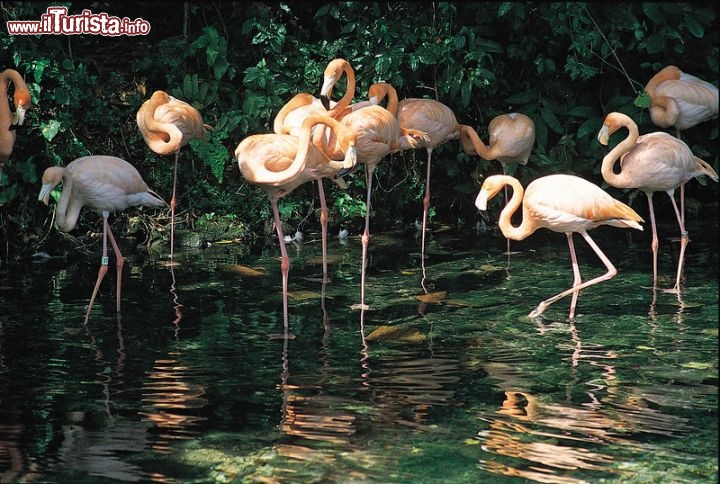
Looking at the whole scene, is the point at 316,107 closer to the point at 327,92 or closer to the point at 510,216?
the point at 327,92

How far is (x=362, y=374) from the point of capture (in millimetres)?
4613

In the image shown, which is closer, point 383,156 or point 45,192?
point 45,192

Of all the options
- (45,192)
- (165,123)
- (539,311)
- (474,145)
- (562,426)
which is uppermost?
(165,123)

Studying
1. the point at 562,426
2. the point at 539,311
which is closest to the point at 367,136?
the point at 539,311

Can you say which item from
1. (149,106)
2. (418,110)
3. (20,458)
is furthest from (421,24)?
(20,458)

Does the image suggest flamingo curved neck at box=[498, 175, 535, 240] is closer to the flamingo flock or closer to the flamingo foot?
the flamingo flock

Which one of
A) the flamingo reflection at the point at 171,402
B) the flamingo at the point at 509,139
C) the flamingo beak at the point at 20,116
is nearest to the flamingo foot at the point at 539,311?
the flamingo at the point at 509,139

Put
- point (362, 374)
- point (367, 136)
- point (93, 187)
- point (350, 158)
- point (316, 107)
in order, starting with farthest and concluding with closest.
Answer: point (316, 107) < point (367, 136) < point (93, 187) < point (350, 158) < point (362, 374)

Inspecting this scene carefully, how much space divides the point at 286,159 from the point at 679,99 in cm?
317

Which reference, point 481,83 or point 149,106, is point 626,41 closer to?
point 481,83

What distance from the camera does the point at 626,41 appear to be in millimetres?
8211

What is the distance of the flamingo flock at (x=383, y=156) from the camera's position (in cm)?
558

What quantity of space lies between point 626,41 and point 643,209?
137 centimetres

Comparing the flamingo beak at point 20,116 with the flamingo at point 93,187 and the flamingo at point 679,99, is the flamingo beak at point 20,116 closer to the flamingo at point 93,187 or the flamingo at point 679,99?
the flamingo at point 93,187
